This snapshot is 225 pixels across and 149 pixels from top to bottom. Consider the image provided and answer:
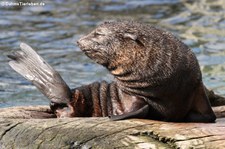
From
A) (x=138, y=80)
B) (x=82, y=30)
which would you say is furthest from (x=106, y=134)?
(x=82, y=30)

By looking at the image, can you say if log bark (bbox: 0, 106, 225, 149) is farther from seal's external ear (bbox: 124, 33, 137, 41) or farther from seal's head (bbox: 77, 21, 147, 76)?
seal's external ear (bbox: 124, 33, 137, 41)

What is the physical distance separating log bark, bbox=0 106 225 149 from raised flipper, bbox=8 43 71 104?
0.81 metres

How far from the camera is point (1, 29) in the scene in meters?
13.7

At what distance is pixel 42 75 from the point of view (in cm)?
628

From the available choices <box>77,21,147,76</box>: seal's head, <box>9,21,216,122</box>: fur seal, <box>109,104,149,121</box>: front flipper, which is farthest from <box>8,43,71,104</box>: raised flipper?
<box>109,104,149,121</box>: front flipper

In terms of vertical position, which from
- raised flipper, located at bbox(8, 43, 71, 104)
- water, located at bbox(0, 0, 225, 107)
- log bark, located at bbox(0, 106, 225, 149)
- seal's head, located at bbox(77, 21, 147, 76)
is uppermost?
A: seal's head, located at bbox(77, 21, 147, 76)

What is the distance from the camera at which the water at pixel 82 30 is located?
10.5 m

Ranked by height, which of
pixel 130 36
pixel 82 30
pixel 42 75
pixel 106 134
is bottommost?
pixel 82 30

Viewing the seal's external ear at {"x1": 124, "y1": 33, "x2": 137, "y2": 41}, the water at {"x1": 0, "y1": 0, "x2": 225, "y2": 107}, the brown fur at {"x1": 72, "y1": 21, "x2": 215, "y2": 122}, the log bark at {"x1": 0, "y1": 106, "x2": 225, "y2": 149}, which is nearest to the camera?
the log bark at {"x1": 0, "y1": 106, "x2": 225, "y2": 149}

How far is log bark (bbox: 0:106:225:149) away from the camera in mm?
5027

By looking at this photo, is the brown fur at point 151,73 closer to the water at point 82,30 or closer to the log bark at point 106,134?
the log bark at point 106,134

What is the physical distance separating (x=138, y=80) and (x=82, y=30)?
8.13 m

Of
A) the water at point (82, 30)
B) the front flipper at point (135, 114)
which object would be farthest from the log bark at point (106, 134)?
the water at point (82, 30)

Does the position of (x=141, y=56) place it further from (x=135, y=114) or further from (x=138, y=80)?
(x=135, y=114)
